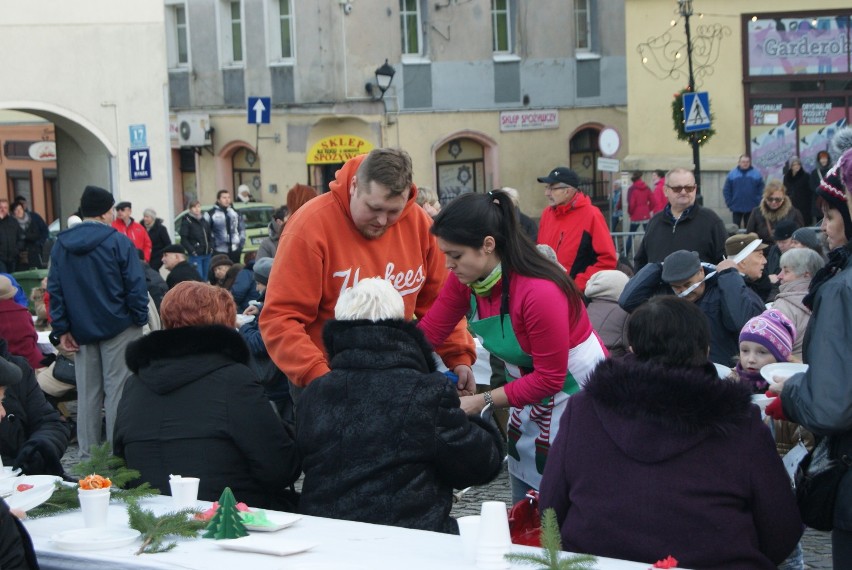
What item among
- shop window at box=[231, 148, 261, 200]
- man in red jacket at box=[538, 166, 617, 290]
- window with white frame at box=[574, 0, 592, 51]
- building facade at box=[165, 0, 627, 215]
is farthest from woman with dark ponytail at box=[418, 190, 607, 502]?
window with white frame at box=[574, 0, 592, 51]

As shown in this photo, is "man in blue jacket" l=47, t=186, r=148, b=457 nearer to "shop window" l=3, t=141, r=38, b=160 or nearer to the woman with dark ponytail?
the woman with dark ponytail

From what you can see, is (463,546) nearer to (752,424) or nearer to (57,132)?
(752,424)

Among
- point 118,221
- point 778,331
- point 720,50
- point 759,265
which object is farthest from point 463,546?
point 720,50

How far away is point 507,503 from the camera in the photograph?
25.8 ft

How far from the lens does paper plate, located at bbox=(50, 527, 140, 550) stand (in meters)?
4.12

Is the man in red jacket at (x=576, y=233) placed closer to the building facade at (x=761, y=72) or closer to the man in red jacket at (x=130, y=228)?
the man in red jacket at (x=130, y=228)

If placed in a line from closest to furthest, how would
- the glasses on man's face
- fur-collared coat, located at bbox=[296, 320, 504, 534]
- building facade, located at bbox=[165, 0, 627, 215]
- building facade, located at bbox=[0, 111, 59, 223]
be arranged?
fur-collared coat, located at bbox=[296, 320, 504, 534], the glasses on man's face, building facade, located at bbox=[165, 0, 627, 215], building facade, located at bbox=[0, 111, 59, 223]

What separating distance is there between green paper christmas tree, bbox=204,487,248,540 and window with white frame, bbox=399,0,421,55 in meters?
30.8

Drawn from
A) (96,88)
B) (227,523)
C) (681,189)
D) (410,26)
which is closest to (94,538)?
(227,523)

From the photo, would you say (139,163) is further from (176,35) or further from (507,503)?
(176,35)

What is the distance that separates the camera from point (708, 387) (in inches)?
151

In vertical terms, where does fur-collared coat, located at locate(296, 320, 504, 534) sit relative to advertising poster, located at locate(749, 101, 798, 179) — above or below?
below

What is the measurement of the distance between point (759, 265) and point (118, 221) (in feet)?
38.9

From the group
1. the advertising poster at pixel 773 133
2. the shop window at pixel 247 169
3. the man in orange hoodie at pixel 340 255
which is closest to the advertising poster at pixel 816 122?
the advertising poster at pixel 773 133
